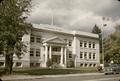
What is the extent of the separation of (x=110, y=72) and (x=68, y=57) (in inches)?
1019

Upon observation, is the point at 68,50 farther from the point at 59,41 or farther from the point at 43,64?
the point at 43,64

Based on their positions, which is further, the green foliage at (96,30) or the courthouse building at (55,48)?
the green foliage at (96,30)

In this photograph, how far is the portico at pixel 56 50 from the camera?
52812 mm

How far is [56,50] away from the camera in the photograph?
5594 cm

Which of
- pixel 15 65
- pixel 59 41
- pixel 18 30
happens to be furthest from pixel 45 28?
pixel 18 30

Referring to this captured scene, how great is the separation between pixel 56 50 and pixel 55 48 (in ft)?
2.03

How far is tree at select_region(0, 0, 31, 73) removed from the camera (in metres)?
24.7

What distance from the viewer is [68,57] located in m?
60.1

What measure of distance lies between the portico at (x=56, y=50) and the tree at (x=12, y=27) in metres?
23.5

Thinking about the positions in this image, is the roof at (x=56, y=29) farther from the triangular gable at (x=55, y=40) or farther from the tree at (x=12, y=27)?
the tree at (x=12, y=27)

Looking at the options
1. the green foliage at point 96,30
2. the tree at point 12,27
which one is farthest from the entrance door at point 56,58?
the green foliage at point 96,30

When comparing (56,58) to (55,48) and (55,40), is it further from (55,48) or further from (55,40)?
(55,40)

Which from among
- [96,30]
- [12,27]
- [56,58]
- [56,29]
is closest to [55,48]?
[56,58]

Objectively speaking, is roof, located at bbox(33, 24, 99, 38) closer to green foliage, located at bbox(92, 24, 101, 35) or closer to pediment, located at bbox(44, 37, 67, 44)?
pediment, located at bbox(44, 37, 67, 44)
